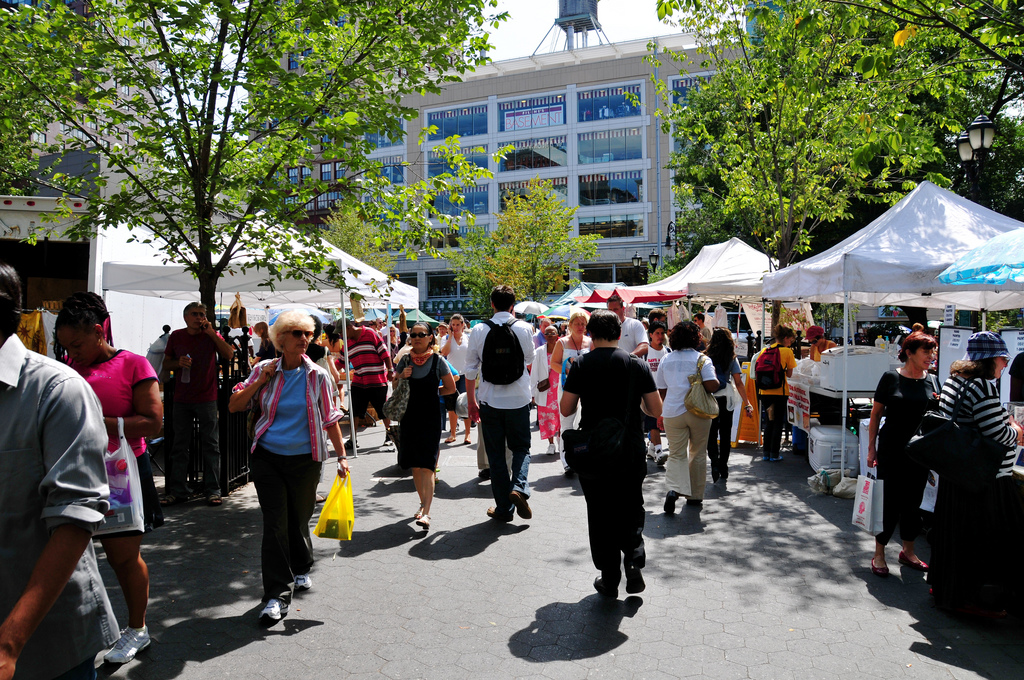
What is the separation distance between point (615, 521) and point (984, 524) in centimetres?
222

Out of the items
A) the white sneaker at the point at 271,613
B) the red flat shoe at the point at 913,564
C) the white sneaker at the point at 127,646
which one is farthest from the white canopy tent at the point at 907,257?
the white sneaker at the point at 127,646

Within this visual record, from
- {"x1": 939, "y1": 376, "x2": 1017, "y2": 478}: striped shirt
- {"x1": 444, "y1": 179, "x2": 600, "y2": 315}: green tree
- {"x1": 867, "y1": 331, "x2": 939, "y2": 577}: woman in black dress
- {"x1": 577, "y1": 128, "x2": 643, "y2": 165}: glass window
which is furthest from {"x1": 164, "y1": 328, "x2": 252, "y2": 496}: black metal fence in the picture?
{"x1": 577, "y1": 128, "x2": 643, "y2": 165}: glass window

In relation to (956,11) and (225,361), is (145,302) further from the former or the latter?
(956,11)

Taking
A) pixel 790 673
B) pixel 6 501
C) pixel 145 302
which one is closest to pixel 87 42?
pixel 145 302

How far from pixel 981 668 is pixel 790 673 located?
102 centimetres

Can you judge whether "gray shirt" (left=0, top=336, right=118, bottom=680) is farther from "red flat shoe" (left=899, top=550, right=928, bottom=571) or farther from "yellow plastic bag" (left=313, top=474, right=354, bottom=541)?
"red flat shoe" (left=899, top=550, right=928, bottom=571)

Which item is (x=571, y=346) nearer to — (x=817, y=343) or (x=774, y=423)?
(x=774, y=423)

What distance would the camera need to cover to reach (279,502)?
4.24 metres

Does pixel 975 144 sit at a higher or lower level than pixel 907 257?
higher

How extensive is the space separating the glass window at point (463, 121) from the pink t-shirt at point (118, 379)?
52.3 metres

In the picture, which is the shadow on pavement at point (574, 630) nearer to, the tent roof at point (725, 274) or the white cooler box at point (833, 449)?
the white cooler box at point (833, 449)

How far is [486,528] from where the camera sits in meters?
6.31

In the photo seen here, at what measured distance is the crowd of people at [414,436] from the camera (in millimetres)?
1746

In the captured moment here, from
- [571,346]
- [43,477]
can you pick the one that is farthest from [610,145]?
[43,477]
